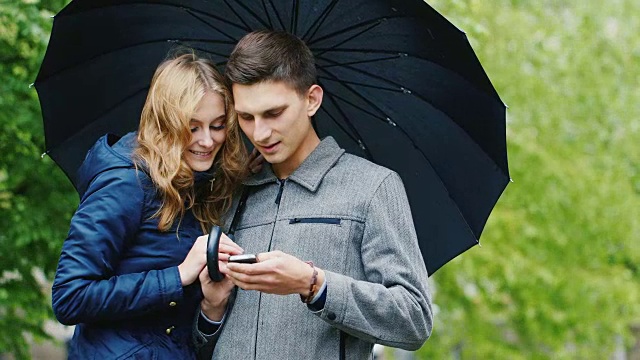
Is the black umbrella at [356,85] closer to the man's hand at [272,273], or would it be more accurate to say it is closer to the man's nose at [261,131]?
the man's nose at [261,131]

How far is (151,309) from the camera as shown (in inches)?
151

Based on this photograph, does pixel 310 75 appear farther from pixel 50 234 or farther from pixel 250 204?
pixel 50 234

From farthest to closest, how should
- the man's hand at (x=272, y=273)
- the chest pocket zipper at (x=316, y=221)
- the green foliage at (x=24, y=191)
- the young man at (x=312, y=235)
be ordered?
1. the green foliage at (x=24, y=191)
2. the chest pocket zipper at (x=316, y=221)
3. the young man at (x=312, y=235)
4. the man's hand at (x=272, y=273)

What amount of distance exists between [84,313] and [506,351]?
11029 mm

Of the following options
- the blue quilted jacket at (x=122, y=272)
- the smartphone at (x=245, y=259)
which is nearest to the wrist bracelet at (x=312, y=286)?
the smartphone at (x=245, y=259)

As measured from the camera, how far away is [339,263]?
12.9 ft

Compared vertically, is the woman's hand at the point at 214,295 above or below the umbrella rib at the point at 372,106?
below

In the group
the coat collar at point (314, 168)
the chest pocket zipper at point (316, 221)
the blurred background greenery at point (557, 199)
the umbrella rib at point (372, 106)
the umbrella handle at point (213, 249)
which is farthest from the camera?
the blurred background greenery at point (557, 199)

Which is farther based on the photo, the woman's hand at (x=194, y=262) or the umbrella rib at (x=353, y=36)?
the umbrella rib at (x=353, y=36)

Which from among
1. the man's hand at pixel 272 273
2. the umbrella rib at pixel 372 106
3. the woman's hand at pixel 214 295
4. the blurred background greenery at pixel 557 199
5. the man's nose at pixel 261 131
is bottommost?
the blurred background greenery at pixel 557 199

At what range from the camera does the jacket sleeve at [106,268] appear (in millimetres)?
3727

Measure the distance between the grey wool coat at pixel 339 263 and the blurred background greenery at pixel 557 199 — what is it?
243 inches

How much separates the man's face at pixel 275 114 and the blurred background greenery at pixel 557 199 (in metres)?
6.16

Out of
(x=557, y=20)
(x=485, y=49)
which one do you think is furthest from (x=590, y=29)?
(x=485, y=49)
